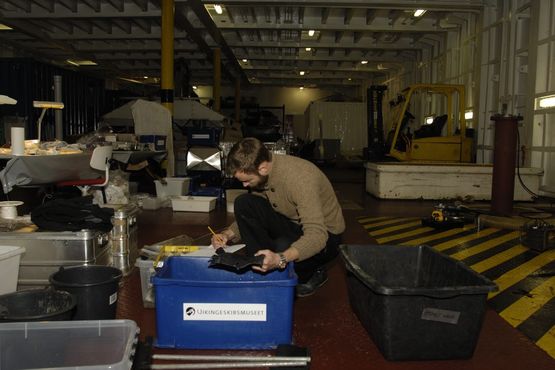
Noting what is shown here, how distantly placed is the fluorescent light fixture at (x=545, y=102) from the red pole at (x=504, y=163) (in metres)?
1.71

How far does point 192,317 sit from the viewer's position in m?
2.29

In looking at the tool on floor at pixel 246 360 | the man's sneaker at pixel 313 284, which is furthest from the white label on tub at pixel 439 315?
the man's sneaker at pixel 313 284

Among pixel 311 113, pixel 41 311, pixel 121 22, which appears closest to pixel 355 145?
pixel 311 113

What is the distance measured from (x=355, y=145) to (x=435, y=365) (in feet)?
48.5

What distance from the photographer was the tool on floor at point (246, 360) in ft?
6.96

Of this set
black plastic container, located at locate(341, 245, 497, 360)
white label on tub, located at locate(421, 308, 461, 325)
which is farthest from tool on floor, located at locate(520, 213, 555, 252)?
white label on tub, located at locate(421, 308, 461, 325)

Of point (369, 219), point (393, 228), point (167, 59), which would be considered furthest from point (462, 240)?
point (167, 59)

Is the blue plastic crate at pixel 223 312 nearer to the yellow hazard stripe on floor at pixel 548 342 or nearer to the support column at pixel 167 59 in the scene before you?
the yellow hazard stripe on floor at pixel 548 342

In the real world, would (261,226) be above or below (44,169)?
below

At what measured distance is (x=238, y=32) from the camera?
12562 mm

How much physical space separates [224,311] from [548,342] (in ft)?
5.64

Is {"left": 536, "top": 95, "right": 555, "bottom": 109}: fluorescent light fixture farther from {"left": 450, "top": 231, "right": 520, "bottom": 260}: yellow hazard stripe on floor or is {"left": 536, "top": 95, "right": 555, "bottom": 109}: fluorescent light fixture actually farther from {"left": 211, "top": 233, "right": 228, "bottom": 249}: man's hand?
{"left": 211, "top": 233, "right": 228, "bottom": 249}: man's hand

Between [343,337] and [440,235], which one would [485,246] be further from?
[343,337]

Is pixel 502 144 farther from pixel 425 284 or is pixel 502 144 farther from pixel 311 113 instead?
pixel 311 113
